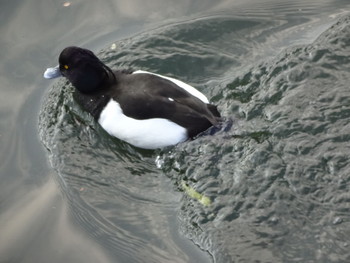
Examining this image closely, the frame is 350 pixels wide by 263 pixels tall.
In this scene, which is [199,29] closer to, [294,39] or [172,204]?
[294,39]

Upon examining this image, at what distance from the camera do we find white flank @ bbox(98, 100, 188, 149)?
696 cm

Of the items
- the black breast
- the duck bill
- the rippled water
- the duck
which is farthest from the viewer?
the duck bill

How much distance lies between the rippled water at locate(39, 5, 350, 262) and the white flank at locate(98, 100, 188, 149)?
0.12 m

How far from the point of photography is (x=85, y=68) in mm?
7555

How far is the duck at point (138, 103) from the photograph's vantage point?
696 centimetres

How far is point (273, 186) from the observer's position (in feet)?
21.1

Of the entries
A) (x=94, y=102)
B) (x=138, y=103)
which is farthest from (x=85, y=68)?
(x=138, y=103)

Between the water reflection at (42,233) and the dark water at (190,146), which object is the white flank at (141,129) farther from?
the water reflection at (42,233)

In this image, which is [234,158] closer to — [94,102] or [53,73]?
[94,102]

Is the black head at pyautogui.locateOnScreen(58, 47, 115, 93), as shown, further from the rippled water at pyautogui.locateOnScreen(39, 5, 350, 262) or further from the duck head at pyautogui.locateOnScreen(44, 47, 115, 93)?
the rippled water at pyautogui.locateOnScreen(39, 5, 350, 262)

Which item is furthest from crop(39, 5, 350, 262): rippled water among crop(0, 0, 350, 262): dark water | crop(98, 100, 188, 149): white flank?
crop(98, 100, 188, 149): white flank

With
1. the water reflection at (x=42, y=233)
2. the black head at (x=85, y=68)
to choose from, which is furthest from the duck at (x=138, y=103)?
the water reflection at (x=42, y=233)

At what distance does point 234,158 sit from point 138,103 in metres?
1.22

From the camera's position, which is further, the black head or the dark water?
the black head
